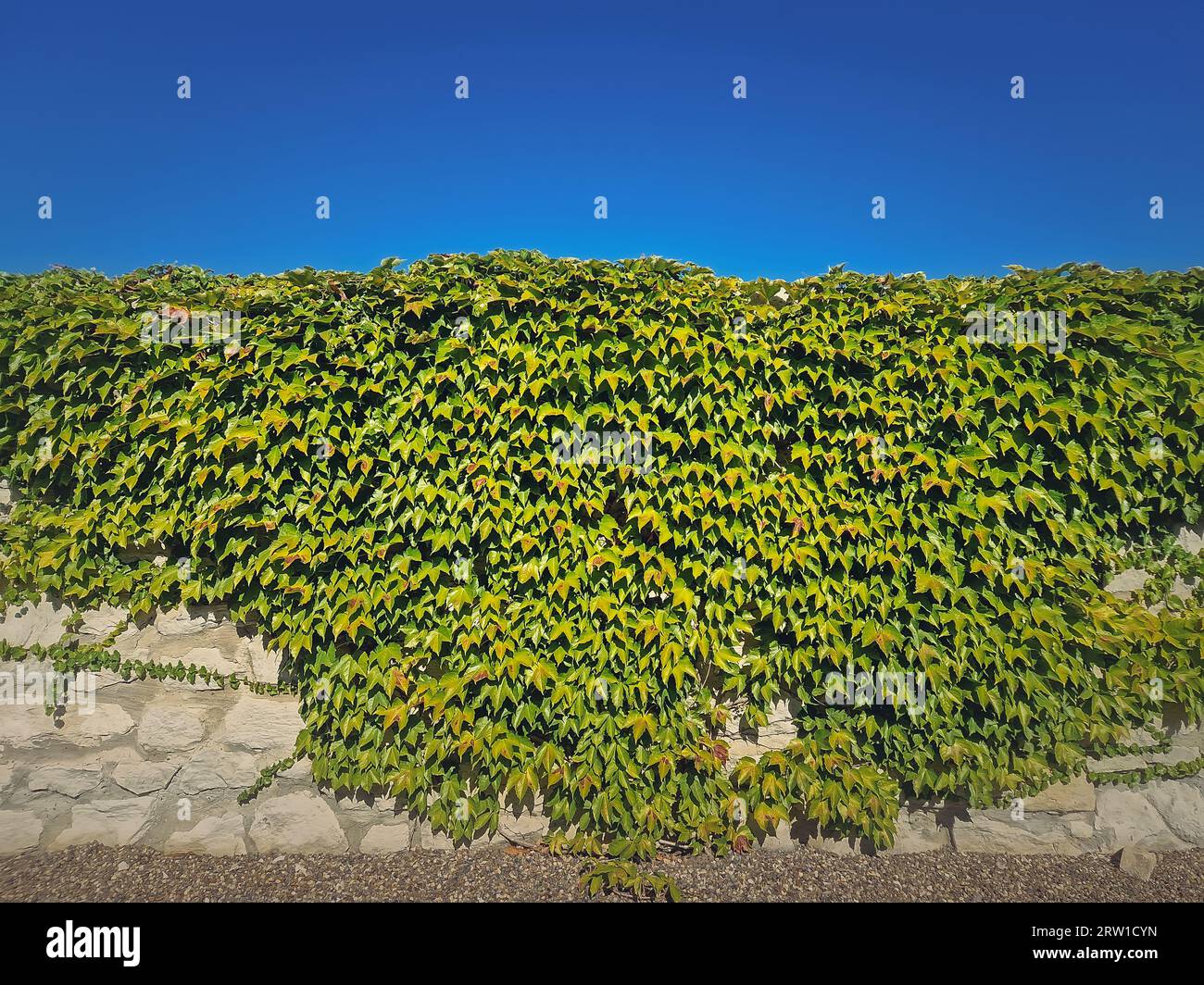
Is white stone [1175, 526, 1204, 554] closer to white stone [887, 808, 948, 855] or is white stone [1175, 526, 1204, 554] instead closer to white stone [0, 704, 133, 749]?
white stone [887, 808, 948, 855]

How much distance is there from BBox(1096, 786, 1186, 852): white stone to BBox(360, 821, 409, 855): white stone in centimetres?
433

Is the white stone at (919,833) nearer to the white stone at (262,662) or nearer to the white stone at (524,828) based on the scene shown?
the white stone at (524,828)

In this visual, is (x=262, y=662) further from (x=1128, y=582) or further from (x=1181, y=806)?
(x=1181, y=806)

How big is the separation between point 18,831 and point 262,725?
1629 millimetres

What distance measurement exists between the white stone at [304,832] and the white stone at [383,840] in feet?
0.45

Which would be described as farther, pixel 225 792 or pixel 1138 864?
pixel 225 792

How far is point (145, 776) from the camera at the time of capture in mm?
3660

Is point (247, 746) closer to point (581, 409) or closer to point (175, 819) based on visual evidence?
point (175, 819)

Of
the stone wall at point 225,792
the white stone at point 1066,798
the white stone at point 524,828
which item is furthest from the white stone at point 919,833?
the white stone at point 524,828

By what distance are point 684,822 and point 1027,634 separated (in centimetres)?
232

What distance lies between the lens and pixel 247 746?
364 cm

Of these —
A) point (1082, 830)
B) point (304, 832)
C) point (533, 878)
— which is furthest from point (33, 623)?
point (1082, 830)

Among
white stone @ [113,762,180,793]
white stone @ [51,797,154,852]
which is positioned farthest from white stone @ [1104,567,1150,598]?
white stone @ [51,797,154,852]

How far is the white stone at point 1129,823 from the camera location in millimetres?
3633
